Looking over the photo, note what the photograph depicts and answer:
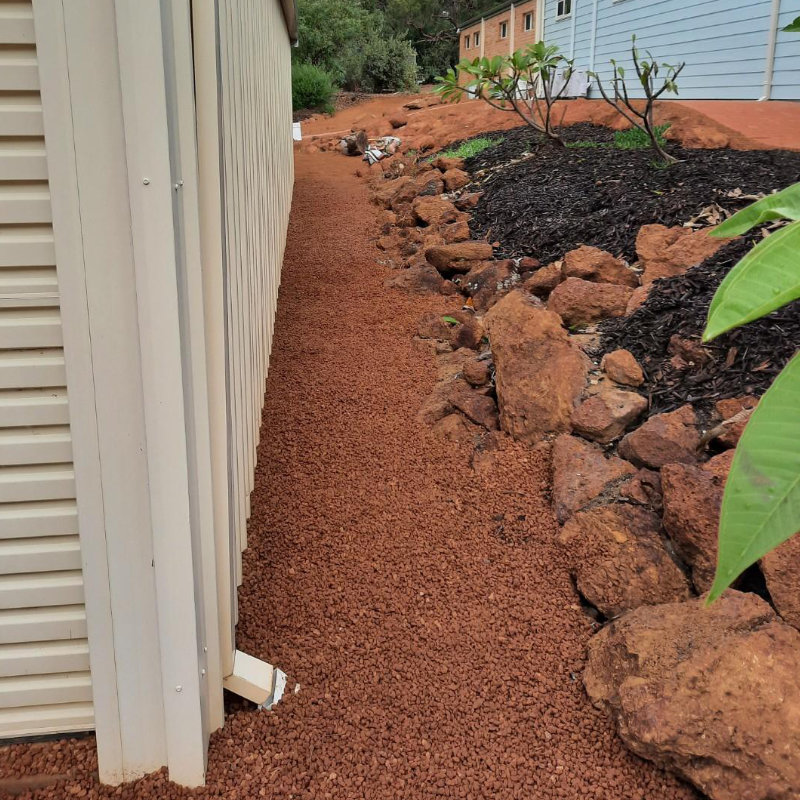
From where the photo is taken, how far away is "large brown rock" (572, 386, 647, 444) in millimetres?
3201

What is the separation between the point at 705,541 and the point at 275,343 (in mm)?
3316

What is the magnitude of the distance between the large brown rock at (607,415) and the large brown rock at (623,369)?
12 cm

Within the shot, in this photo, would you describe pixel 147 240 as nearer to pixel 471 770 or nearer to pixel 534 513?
pixel 471 770

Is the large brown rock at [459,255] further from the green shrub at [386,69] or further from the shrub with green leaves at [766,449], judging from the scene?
the green shrub at [386,69]

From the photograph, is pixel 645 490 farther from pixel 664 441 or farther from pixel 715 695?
pixel 715 695

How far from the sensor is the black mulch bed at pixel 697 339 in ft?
10.4

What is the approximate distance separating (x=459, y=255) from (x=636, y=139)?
3435 mm

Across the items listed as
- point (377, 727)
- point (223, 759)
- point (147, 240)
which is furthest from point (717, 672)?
point (147, 240)

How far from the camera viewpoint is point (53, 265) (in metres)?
1.72

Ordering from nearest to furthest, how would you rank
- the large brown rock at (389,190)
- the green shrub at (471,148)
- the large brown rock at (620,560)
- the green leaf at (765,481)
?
the green leaf at (765,481) < the large brown rock at (620,560) < the large brown rock at (389,190) < the green shrub at (471,148)

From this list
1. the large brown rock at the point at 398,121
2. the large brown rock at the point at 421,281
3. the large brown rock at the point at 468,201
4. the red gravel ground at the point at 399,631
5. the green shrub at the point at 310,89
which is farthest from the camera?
the green shrub at the point at 310,89

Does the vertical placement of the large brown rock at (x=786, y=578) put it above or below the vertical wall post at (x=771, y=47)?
below

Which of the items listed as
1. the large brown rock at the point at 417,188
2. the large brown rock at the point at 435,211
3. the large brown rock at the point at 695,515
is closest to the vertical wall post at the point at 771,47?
the large brown rock at the point at 417,188

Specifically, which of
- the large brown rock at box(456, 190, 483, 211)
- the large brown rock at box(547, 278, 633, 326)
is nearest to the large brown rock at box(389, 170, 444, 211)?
the large brown rock at box(456, 190, 483, 211)
